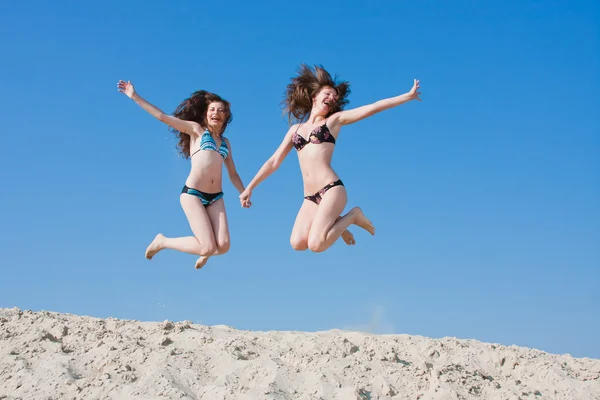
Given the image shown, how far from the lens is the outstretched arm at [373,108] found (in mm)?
8094

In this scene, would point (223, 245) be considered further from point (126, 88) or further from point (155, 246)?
point (126, 88)

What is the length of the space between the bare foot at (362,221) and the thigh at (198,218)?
6.16 ft

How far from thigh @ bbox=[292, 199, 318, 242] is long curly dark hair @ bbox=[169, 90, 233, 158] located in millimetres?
1816

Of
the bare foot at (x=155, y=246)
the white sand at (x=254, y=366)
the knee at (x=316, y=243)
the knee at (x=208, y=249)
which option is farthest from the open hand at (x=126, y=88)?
the white sand at (x=254, y=366)

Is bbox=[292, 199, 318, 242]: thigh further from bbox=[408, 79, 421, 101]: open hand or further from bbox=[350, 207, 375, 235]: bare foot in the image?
bbox=[408, 79, 421, 101]: open hand

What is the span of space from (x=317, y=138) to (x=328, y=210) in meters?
0.97

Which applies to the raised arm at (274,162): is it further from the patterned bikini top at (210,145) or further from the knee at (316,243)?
the knee at (316,243)

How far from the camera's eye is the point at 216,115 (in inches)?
367

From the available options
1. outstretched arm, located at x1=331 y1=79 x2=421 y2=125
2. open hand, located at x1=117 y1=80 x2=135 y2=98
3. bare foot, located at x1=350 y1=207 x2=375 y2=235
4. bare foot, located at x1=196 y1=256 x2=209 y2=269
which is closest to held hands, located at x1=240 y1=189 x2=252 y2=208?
bare foot, located at x1=196 y1=256 x2=209 y2=269

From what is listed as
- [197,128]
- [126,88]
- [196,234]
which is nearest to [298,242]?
[196,234]

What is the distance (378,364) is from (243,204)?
2.68 m

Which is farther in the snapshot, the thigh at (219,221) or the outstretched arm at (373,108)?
the thigh at (219,221)

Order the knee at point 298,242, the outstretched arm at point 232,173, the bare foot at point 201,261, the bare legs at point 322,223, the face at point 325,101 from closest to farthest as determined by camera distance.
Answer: the bare legs at point 322,223, the knee at point 298,242, the bare foot at point 201,261, the face at point 325,101, the outstretched arm at point 232,173

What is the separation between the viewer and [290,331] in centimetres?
963
